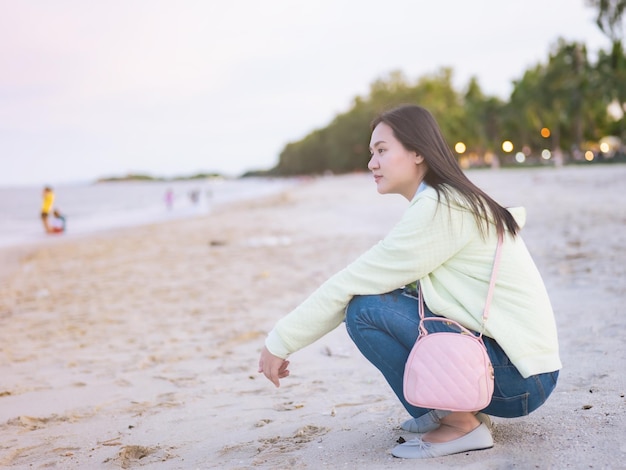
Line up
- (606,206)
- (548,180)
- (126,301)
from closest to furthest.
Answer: (126,301)
(606,206)
(548,180)

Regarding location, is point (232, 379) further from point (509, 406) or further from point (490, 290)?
point (490, 290)

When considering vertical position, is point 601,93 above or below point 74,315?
above

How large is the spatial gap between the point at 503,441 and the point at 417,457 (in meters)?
0.34

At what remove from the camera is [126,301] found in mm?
6398

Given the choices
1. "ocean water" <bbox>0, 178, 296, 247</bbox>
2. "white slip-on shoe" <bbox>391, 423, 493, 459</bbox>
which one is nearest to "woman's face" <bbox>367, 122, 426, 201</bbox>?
"white slip-on shoe" <bbox>391, 423, 493, 459</bbox>

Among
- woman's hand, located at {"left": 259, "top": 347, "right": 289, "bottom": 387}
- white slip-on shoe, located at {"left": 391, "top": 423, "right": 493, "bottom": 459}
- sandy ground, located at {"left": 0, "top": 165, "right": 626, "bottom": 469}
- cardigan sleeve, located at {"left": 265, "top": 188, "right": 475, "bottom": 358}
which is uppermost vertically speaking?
cardigan sleeve, located at {"left": 265, "top": 188, "right": 475, "bottom": 358}

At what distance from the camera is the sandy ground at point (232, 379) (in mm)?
2256

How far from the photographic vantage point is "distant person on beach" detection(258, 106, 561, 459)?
1932 millimetres

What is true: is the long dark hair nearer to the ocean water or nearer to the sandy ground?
the sandy ground

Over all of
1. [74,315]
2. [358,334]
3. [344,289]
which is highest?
[344,289]

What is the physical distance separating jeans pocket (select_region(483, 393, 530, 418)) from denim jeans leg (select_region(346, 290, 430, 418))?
12.2 inches

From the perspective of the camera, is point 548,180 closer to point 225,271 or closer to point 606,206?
point 606,206

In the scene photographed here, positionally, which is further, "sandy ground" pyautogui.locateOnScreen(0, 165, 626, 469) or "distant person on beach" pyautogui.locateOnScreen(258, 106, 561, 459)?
"sandy ground" pyautogui.locateOnScreen(0, 165, 626, 469)

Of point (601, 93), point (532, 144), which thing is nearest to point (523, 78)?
point (532, 144)
